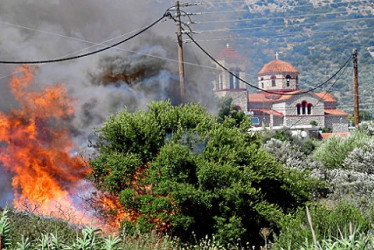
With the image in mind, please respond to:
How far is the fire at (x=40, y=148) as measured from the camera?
25.4 meters

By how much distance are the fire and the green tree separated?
9.63 feet

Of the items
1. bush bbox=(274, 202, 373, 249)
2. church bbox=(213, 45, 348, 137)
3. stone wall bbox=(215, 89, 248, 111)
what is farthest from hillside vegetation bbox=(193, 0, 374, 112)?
bush bbox=(274, 202, 373, 249)

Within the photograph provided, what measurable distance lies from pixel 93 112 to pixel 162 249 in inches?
883

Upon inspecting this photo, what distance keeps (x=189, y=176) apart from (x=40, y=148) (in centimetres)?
1228

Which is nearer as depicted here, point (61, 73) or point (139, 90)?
point (61, 73)

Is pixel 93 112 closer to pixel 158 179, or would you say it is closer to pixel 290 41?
pixel 158 179

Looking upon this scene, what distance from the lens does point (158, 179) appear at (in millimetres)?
18953

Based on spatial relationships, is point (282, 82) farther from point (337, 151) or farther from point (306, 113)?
point (337, 151)

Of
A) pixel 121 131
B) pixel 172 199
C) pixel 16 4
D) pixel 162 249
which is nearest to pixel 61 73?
pixel 16 4

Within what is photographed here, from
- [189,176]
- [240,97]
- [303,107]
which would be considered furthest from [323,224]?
[303,107]

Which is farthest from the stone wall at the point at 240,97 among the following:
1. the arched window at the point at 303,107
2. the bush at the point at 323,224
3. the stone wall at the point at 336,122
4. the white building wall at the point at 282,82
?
the bush at the point at 323,224

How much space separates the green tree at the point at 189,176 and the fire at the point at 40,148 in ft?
9.63

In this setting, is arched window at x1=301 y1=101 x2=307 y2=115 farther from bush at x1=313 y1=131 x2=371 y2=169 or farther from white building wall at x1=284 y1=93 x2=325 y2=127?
bush at x1=313 y1=131 x2=371 y2=169

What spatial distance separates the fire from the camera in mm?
25391
